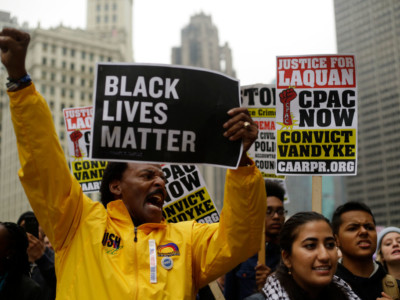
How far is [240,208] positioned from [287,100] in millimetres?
2574

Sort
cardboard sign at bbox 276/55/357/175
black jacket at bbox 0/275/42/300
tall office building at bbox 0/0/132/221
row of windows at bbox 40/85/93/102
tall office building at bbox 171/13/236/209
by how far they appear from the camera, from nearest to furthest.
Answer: black jacket at bbox 0/275/42/300 → cardboard sign at bbox 276/55/357/175 → tall office building at bbox 0/0/132/221 → row of windows at bbox 40/85/93/102 → tall office building at bbox 171/13/236/209

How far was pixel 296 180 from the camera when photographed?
372ft

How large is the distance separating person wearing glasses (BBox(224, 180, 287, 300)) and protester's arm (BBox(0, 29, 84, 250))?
2498mm

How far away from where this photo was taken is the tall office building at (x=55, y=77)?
68812 mm

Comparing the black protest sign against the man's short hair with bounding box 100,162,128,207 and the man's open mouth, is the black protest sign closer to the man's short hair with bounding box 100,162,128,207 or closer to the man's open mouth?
the man's open mouth

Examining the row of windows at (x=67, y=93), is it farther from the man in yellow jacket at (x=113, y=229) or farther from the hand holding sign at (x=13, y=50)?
A: the hand holding sign at (x=13, y=50)

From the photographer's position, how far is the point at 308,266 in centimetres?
348

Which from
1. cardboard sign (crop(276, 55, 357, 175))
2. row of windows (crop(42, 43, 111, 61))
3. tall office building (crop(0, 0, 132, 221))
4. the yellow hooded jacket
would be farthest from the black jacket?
row of windows (crop(42, 43, 111, 61))

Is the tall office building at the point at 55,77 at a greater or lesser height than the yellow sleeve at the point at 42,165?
greater

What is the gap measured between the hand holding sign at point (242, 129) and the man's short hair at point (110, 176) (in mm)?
946

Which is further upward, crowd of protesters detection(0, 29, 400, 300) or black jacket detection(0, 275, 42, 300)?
crowd of protesters detection(0, 29, 400, 300)

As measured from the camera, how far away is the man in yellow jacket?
2826 mm

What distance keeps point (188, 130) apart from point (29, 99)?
92cm

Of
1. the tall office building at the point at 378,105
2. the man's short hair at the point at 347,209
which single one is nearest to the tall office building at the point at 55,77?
the tall office building at the point at 378,105
